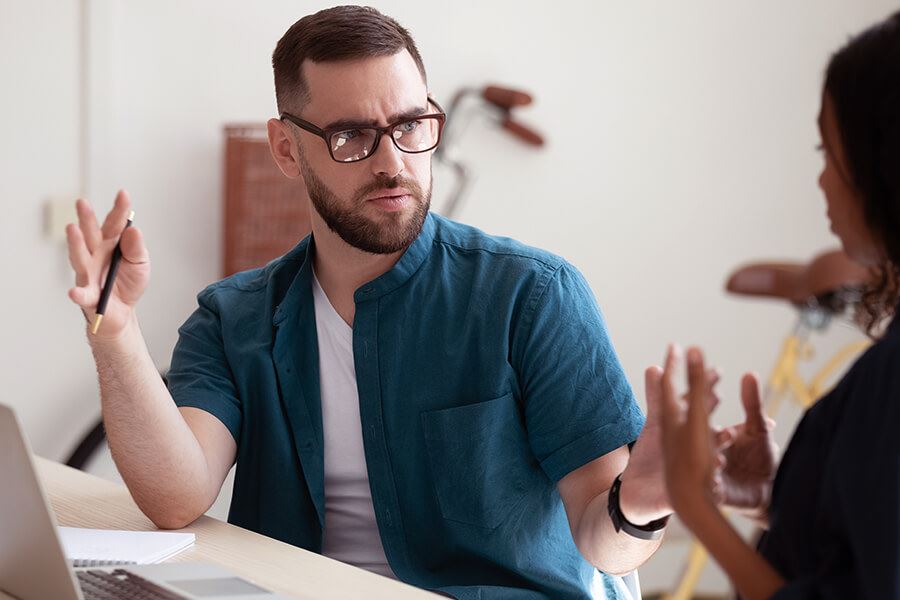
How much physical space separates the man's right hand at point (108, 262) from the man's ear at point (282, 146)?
1.42ft

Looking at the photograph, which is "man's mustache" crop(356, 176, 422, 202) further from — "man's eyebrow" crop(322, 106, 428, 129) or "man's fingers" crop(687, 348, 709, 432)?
"man's fingers" crop(687, 348, 709, 432)

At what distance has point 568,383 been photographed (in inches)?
56.5

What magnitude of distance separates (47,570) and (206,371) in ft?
1.80

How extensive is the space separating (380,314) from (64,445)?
4.72 ft

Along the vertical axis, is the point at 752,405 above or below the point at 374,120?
below

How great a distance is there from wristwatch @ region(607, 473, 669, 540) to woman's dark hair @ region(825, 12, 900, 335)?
0.47 m

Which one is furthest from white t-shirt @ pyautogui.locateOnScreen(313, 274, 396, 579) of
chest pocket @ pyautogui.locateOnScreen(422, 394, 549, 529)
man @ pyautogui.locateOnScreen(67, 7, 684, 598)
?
chest pocket @ pyautogui.locateOnScreen(422, 394, 549, 529)

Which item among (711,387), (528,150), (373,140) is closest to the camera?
(711,387)

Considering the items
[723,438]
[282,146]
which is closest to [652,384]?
[723,438]

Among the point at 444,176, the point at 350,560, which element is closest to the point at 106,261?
the point at 350,560

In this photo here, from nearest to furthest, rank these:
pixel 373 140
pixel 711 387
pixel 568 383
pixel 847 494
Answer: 1. pixel 847 494
2. pixel 711 387
3. pixel 568 383
4. pixel 373 140

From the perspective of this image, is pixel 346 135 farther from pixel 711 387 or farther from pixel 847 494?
pixel 847 494

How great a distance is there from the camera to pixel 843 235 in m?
0.93

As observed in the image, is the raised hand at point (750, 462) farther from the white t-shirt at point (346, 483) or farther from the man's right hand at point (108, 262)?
the man's right hand at point (108, 262)
